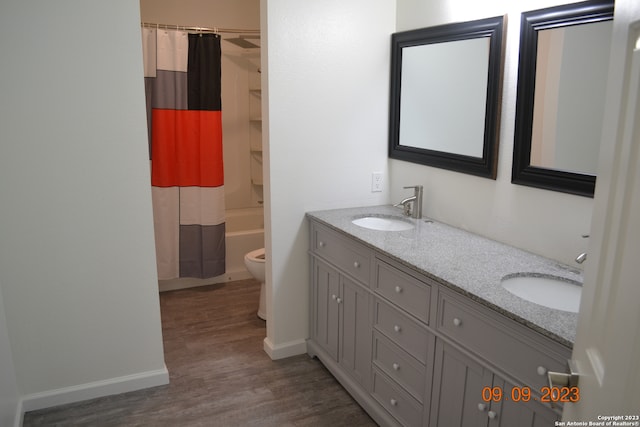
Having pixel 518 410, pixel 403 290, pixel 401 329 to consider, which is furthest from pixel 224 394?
pixel 518 410

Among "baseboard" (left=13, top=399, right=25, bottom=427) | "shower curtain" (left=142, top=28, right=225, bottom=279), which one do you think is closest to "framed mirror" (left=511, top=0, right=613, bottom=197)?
"shower curtain" (left=142, top=28, right=225, bottom=279)

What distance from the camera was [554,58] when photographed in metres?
2.08

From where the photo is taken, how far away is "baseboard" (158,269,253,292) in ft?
13.5

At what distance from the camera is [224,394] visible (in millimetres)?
2717

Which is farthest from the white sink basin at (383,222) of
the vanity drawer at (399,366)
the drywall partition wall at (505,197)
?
the vanity drawer at (399,366)

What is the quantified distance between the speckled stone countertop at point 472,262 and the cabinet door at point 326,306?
0.29 metres

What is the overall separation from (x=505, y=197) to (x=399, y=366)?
2.89 feet

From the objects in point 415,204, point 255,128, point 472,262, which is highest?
point 255,128

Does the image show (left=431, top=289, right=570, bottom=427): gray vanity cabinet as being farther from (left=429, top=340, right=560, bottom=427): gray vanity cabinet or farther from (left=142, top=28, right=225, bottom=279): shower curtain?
(left=142, top=28, right=225, bottom=279): shower curtain

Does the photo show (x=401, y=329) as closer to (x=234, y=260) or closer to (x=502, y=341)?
(x=502, y=341)

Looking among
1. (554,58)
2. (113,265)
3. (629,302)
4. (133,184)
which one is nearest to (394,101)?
(554,58)

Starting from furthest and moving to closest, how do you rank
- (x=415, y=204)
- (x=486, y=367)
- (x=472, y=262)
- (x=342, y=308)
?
1. (x=415, y=204)
2. (x=342, y=308)
3. (x=472, y=262)
4. (x=486, y=367)

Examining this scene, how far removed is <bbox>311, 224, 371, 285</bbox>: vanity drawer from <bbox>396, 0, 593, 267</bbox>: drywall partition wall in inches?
21.7

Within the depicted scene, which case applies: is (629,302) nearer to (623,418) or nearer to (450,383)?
(623,418)
